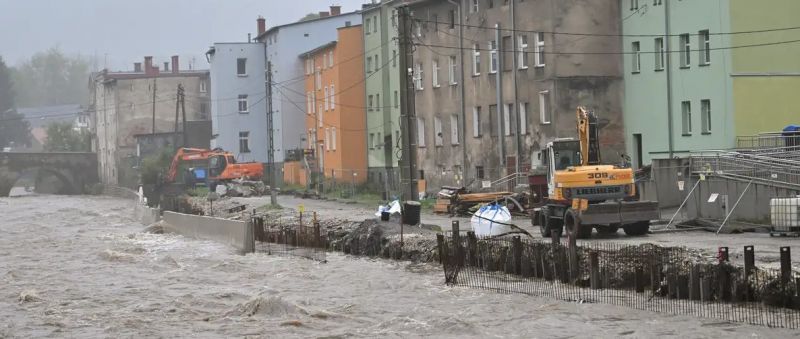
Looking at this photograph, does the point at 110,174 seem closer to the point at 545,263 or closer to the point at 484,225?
the point at 484,225

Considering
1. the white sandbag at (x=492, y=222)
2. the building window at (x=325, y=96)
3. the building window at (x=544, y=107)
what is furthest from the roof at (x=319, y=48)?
the white sandbag at (x=492, y=222)

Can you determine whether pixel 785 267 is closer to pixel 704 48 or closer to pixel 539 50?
pixel 704 48

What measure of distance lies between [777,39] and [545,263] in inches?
1058

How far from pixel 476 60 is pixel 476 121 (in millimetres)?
3192

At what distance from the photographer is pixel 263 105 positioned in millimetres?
108000

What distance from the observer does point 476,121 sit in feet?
220

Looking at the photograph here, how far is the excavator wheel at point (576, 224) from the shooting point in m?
33.6

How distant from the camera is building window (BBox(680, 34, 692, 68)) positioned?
172 ft

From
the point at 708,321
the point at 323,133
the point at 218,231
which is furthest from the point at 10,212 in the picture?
the point at 708,321

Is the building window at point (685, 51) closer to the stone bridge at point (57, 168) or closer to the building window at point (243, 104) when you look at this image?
the building window at point (243, 104)

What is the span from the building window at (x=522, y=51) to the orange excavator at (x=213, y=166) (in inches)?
1188

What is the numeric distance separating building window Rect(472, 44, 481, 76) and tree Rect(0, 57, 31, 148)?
13135cm

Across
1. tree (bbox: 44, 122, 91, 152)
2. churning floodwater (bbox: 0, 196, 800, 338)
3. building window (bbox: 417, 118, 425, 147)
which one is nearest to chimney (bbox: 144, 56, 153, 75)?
tree (bbox: 44, 122, 91, 152)

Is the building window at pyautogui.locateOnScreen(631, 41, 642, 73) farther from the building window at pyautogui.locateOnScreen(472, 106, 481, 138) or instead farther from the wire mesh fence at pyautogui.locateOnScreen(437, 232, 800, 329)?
the wire mesh fence at pyautogui.locateOnScreen(437, 232, 800, 329)
